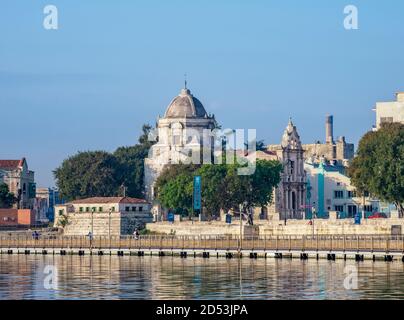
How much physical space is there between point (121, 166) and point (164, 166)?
694 cm

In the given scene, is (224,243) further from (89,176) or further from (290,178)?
(89,176)

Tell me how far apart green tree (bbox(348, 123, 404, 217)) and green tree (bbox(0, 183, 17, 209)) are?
1975 inches

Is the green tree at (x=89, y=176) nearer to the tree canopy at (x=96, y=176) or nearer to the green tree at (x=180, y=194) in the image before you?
the tree canopy at (x=96, y=176)

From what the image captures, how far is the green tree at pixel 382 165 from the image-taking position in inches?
5782

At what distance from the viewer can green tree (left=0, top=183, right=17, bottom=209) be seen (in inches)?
7313

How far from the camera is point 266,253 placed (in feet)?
391

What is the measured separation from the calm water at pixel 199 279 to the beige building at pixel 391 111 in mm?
57707

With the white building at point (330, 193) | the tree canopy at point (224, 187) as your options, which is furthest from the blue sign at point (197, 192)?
the white building at point (330, 193)

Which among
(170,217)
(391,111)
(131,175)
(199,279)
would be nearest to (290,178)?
(391,111)

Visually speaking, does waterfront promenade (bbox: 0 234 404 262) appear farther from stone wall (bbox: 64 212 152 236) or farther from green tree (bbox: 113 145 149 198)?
green tree (bbox: 113 145 149 198)

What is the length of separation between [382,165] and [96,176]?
5136cm

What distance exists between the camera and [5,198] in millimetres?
186250

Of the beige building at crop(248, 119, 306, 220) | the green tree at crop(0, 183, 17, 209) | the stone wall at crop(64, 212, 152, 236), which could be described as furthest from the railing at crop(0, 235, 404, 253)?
the beige building at crop(248, 119, 306, 220)
